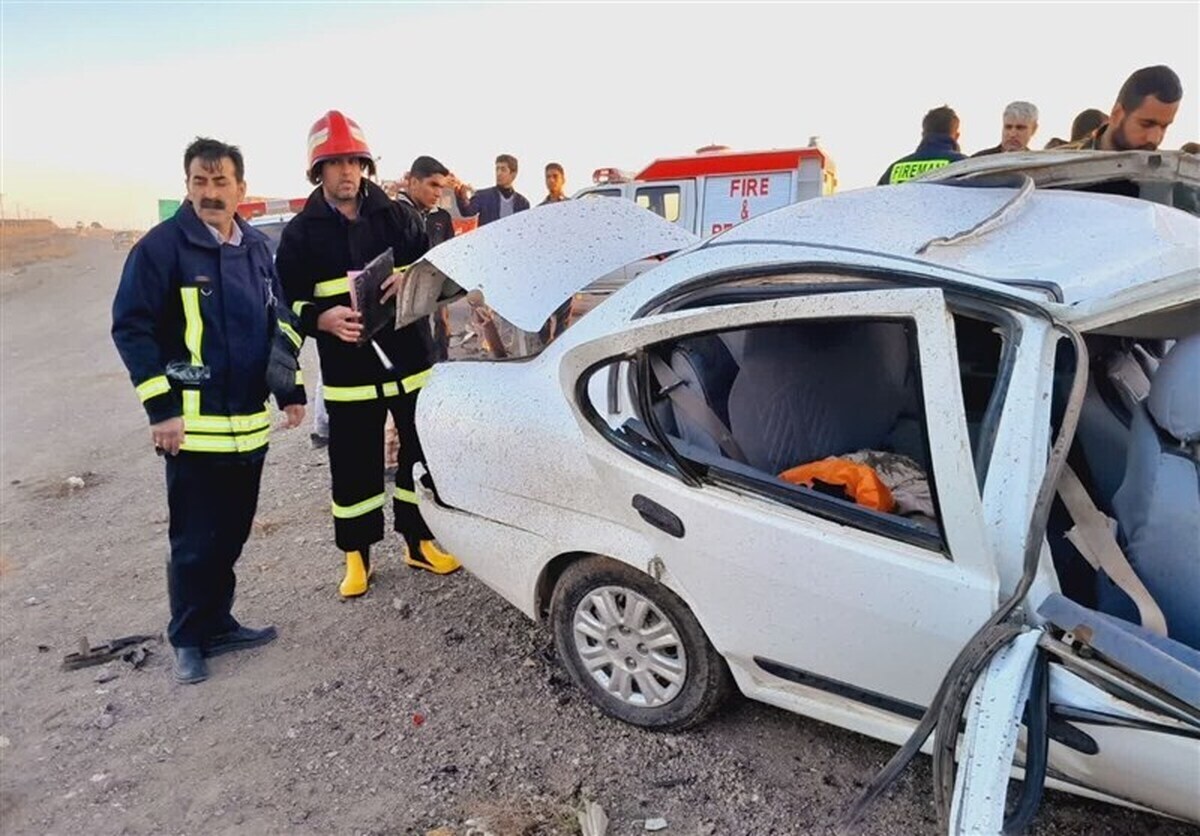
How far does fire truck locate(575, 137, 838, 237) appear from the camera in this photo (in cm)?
931

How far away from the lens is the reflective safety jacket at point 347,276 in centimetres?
350

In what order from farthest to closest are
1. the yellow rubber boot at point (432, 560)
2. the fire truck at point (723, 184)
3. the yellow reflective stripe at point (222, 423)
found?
the fire truck at point (723, 184) < the yellow rubber boot at point (432, 560) < the yellow reflective stripe at point (222, 423)

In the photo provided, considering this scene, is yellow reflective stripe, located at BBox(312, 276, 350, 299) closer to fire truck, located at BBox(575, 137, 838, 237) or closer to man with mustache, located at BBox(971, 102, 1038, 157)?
man with mustache, located at BBox(971, 102, 1038, 157)

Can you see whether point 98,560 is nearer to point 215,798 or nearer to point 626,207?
point 215,798

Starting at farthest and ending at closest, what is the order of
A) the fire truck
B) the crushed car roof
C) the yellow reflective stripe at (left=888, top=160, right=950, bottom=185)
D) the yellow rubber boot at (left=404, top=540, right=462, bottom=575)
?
the fire truck < the yellow reflective stripe at (left=888, top=160, right=950, bottom=185) < the yellow rubber boot at (left=404, top=540, right=462, bottom=575) < the crushed car roof

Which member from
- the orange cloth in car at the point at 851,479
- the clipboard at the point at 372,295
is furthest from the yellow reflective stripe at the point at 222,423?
the orange cloth in car at the point at 851,479

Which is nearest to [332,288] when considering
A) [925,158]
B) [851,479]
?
[851,479]

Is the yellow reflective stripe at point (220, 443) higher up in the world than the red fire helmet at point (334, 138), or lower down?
lower down

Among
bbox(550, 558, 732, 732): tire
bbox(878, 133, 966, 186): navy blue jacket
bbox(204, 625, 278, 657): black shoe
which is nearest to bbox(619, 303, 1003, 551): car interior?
bbox(550, 558, 732, 732): tire

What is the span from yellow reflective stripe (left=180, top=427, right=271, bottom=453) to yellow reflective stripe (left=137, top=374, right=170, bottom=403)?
18 centimetres

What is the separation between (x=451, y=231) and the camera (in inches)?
271

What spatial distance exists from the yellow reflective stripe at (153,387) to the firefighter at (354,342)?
0.70 metres

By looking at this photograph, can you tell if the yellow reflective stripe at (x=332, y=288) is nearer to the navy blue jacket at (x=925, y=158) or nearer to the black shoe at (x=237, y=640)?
the black shoe at (x=237, y=640)

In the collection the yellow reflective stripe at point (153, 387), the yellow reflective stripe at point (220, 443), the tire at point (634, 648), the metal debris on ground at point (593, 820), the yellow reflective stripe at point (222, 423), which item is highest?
the yellow reflective stripe at point (153, 387)
